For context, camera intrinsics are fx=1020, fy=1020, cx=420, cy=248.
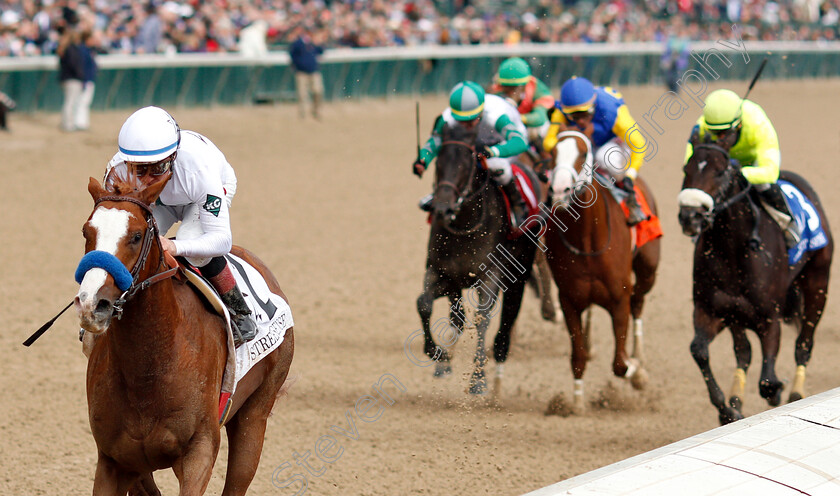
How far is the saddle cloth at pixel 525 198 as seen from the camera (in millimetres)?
6652

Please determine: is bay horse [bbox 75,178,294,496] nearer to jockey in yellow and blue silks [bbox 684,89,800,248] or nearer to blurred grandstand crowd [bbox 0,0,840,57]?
jockey in yellow and blue silks [bbox 684,89,800,248]

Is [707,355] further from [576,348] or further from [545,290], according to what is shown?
[545,290]

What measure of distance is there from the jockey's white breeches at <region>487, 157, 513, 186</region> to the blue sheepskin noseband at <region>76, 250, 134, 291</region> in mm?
3730

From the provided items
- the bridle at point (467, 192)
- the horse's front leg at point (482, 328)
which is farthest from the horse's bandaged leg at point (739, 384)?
the bridle at point (467, 192)

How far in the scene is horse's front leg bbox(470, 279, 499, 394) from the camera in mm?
6391

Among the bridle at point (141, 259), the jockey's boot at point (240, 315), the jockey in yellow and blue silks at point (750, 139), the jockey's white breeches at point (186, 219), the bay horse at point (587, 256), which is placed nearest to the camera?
the bridle at point (141, 259)

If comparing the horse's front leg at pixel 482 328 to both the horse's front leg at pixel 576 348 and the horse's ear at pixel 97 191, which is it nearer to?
the horse's front leg at pixel 576 348


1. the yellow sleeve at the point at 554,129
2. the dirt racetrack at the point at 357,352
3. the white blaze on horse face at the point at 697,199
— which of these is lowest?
the dirt racetrack at the point at 357,352

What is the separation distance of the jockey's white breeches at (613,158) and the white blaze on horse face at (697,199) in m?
1.19

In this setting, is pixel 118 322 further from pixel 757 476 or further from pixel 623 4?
pixel 623 4

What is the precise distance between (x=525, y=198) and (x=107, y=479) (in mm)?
3844

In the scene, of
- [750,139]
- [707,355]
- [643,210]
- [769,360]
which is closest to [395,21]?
[643,210]

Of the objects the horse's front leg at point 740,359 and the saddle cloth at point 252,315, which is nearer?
the saddle cloth at point 252,315

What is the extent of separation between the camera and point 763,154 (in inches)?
234
